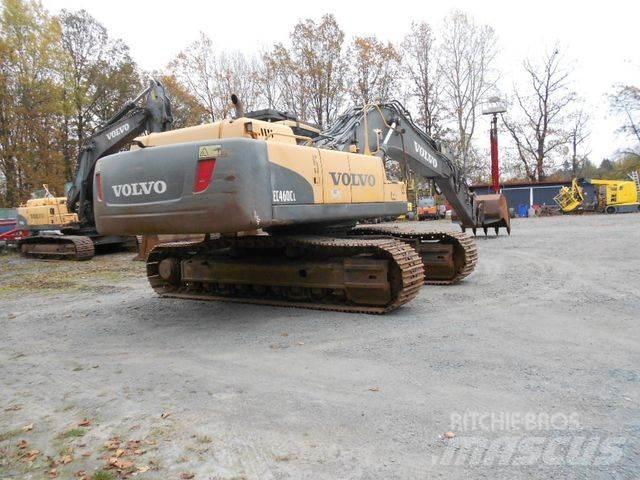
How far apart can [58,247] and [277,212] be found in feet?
44.8

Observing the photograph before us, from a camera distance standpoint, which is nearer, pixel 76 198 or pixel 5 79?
pixel 76 198

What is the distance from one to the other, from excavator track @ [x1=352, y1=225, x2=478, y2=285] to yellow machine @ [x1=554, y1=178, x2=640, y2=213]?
32756 millimetres

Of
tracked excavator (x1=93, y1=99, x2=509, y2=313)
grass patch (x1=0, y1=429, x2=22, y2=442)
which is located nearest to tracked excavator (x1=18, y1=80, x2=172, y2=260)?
tracked excavator (x1=93, y1=99, x2=509, y2=313)

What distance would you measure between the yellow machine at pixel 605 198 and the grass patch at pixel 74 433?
39.7 meters

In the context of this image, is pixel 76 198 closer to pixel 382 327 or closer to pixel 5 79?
pixel 382 327

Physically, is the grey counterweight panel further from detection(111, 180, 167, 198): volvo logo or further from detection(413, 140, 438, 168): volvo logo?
detection(413, 140, 438, 168): volvo logo

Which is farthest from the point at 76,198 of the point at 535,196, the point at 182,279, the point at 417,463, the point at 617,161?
the point at 617,161

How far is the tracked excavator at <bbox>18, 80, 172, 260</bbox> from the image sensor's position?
14.0 meters

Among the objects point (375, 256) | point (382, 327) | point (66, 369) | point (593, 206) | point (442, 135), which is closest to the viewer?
point (66, 369)

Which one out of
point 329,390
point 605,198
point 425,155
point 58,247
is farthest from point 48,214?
point 605,198

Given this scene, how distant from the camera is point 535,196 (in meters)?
44.2

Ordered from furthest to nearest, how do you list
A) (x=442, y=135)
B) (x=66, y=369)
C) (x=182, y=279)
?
(x=442, y=135), (x=182, y=279), (x=66, y=369)

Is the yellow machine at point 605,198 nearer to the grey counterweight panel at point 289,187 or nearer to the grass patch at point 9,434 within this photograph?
the grey counterweight panel at point 289,187

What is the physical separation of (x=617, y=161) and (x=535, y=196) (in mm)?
18593
